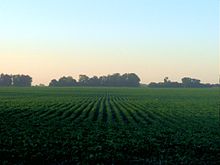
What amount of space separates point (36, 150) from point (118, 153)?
322 centimetres

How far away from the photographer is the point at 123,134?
20719 mm

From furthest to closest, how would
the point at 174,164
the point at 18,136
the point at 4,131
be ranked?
1. the point at 4,131
2. the point at 18,136
3. the point at 174,164

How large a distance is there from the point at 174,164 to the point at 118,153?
2.47 m

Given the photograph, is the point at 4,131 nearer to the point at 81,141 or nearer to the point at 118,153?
the point at 81,141

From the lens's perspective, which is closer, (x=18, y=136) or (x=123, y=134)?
(x=18, y=136)

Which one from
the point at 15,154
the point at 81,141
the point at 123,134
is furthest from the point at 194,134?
the point at 15,154

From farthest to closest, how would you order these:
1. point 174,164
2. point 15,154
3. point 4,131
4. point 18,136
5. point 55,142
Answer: point 4,131
point 18,136
point 55,142
point 15,154
point 174,164

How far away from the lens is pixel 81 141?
58.0 ft

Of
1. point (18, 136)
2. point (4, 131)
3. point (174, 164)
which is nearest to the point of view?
point (174, 164)

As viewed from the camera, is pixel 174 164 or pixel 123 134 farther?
pixel 123 134

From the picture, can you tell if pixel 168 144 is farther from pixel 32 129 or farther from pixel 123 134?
pixel 32 129

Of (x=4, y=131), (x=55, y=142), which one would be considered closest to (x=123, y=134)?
(x=55, y=142)

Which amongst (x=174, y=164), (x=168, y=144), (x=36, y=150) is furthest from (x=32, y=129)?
(x=174, y=164)

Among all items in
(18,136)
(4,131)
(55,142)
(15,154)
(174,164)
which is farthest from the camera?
(4,131)
